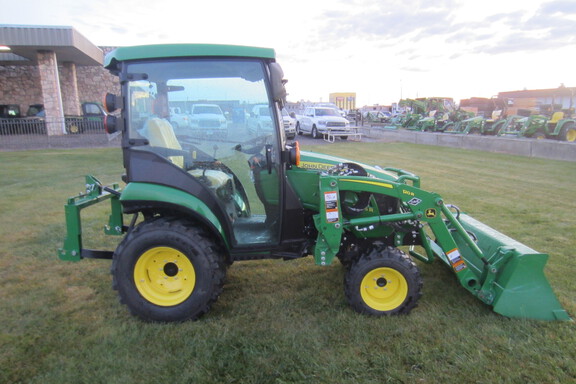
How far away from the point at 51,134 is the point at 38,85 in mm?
13281

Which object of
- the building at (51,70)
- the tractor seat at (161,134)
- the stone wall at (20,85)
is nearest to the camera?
the tractor seat at (161,134)

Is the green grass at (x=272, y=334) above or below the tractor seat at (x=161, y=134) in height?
below

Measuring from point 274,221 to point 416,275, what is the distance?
129cm

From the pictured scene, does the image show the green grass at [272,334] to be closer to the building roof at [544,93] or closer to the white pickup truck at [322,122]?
the white pickup truck at [322,122]

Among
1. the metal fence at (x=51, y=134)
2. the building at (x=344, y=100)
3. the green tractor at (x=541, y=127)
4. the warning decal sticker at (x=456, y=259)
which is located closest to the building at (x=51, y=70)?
the metal fence at (x=51, y=134)

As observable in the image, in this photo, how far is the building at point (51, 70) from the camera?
18.6m

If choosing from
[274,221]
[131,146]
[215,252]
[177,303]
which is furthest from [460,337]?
[131,146]

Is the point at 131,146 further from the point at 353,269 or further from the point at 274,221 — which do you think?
the point at 353,269

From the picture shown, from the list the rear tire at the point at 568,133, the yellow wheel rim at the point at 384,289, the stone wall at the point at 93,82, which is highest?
the stone wall at the point at 93,82

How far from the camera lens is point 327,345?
299 centimetres

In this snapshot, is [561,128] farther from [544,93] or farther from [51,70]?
[51,70]

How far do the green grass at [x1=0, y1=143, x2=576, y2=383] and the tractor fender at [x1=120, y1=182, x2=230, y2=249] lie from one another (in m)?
0.86

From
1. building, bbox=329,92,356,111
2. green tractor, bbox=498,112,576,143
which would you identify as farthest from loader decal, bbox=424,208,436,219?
building, bbox=329,92,356,111

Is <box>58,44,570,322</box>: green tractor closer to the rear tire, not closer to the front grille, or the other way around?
the front grille
